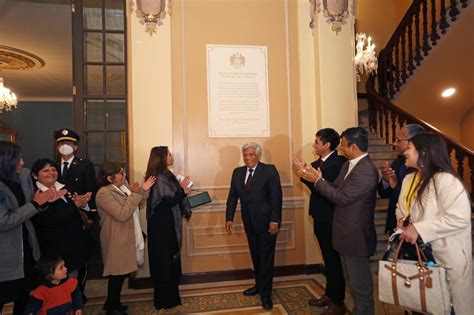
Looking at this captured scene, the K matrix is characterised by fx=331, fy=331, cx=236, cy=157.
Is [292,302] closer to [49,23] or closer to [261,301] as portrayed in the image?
[261,301]

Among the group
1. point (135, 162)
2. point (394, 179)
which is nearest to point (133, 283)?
point (135, 162)

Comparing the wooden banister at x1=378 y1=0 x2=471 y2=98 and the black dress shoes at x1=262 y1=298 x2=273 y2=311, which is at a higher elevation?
the wooden banister at x1=378 y1=0 x2=471 y2=98

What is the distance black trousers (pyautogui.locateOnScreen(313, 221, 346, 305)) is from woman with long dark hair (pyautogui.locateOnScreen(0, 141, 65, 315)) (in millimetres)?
2120

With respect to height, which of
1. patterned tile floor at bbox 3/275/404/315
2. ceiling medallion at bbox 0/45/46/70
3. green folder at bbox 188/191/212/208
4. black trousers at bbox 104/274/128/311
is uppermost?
ceiling medallion at bbox 0/45/46/70

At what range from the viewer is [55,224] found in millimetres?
2332

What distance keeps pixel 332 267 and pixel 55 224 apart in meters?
2.22

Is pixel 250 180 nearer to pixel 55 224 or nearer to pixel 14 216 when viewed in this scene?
pixel 55 224

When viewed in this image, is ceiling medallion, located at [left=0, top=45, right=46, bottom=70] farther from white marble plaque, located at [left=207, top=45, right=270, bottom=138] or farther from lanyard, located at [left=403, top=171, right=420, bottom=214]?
lanyard, located at [left=403, top=171, right=420, bottom=214]

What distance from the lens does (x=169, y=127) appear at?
144 inches

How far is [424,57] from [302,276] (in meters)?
4.35

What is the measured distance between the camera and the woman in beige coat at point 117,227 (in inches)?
105

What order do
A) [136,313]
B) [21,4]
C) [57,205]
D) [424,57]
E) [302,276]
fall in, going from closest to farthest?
[57,205] → [136,313] → [302,276] → [21,4] → [424,57]

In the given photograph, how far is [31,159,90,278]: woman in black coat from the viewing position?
2314mm

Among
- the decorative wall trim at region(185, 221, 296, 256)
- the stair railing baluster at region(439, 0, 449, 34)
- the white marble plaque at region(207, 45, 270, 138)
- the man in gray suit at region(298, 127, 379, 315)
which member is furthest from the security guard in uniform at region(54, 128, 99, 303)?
the stair railing baluster at region(439, 0, 449, 34)
